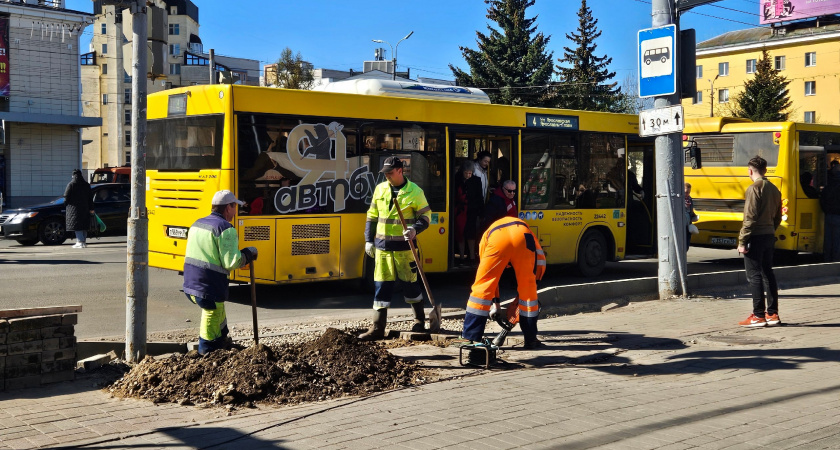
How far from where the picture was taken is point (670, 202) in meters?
11.9

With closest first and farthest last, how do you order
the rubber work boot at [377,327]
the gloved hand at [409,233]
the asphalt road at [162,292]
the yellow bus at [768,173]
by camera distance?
1. the gloved hand at [409,233]
2. the rubber work boot at [377,327]
3. the asphalt road at [162,292]
4. the yellow bus at [768,173]

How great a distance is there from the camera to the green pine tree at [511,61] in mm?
47406

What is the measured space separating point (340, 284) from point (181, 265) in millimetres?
2875

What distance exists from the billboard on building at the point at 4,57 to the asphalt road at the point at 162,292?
782 inches

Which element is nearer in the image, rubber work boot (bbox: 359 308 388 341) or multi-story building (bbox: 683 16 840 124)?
rubber work boot (bbox: 359 308 388 341)

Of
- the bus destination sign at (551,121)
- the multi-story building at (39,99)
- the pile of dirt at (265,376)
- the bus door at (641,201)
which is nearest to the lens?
the pile of dirt at (265,376)

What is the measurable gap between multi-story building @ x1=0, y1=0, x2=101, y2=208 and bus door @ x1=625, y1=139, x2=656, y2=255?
27.0 m

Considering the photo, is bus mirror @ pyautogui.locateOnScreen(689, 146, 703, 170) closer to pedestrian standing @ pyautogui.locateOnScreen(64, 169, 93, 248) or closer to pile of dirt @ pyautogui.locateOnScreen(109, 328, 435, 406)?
pile of dirt @ pyautogui.locateOnScreen(109, 328, 435, 406)

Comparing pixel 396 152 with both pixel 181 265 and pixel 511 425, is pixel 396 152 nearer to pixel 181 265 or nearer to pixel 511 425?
pixel 181 265

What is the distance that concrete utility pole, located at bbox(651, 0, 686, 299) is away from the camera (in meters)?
11.9

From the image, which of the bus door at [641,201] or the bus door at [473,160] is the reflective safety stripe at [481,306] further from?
the bus door at [641,201]

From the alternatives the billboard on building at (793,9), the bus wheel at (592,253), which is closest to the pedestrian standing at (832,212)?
the bus wheel at (592,253)

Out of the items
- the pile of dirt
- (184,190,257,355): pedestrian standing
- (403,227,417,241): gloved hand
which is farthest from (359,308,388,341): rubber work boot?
(184,190,257,355): pedestrian standing

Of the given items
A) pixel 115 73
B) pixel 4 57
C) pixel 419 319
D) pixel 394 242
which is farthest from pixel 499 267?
pixel 115 73
